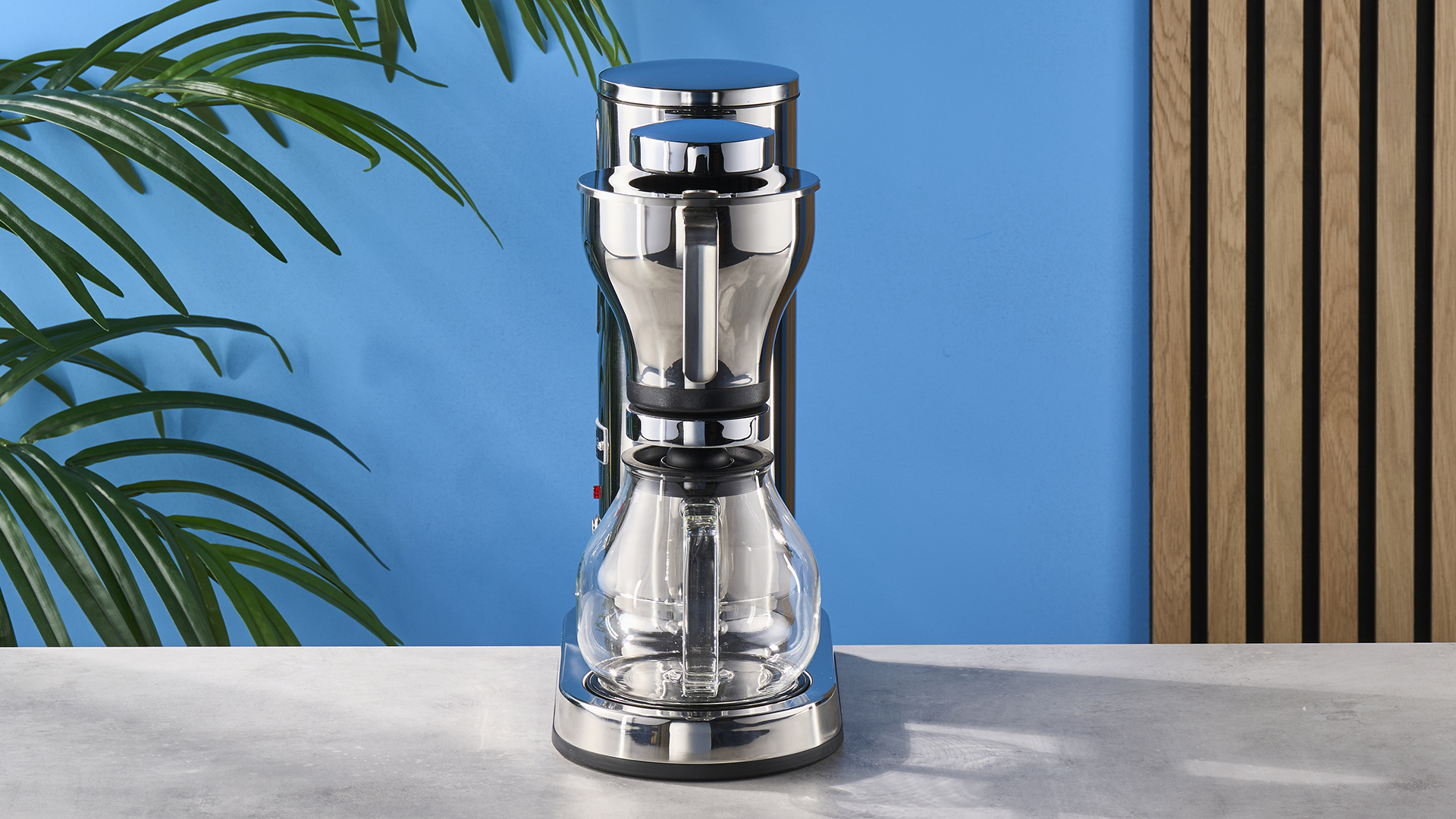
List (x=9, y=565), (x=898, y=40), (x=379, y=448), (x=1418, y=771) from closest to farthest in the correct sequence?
Result: (x=1418, y=771)
(x=9, y=565)
(x=898, y=40)
(x=379, y=448)

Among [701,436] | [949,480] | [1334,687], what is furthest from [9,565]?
[949,480]

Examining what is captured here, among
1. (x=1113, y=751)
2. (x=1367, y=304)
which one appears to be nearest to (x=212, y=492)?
(x=1113, y=751)

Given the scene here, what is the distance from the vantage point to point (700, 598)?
27.6 inches

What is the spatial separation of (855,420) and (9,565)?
114cm

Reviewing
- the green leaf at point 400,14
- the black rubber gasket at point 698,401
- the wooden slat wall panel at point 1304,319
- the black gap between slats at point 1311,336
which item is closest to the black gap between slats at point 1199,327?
the wooden slat wall panel at point 1304,319

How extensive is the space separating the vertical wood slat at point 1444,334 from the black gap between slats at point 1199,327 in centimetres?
31

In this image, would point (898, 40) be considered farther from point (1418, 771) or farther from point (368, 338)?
point (1418, 771)

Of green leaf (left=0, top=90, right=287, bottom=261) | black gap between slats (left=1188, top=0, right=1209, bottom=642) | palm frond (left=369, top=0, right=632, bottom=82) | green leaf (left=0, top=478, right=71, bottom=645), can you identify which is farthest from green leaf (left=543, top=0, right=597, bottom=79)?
black gap between slats (left=1188, top=0, right=1209, bottom=642)

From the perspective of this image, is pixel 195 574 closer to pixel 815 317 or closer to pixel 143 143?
pixel 143 143

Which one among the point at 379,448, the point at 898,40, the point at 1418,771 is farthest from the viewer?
the point at 379,448

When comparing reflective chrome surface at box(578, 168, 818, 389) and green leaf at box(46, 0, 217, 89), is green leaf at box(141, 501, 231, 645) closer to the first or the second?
green leaf at box(46, 0, 217, 89)

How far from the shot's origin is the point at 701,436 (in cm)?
70

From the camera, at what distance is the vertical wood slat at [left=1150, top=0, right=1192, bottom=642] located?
183 centimetres

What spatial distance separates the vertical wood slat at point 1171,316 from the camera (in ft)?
6.00
